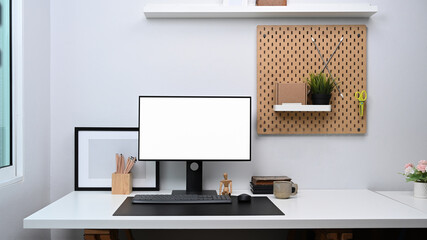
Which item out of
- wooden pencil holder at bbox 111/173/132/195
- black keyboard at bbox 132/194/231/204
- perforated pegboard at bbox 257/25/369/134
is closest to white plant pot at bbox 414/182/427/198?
perforated pegboard at bbox 257/25/369/134

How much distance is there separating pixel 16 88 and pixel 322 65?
65.0 inches

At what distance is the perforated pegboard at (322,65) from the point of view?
7.53 feet

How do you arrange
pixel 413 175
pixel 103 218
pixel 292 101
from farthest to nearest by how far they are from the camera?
1. pixel 292 101
2. pixel 413 175
3. pixel 103 218

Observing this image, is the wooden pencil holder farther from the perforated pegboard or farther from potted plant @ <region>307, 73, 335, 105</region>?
potted plant @ <region>307, 73, 335, 105</region>

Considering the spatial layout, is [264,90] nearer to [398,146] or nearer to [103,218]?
[398,146]

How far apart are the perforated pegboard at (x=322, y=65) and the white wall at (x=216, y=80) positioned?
0.19 feet

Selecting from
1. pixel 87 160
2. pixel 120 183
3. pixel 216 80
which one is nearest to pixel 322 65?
pixel 216 80

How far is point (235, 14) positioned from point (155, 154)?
90 centimetres

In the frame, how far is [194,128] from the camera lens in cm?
207

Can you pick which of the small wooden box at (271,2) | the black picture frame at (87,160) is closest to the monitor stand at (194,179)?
the black picture frame at (87,160)

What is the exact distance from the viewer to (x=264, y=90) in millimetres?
2291

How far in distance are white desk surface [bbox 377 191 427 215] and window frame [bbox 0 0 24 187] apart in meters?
1.88

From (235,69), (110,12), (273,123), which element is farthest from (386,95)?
(110,12)

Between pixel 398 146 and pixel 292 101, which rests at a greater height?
pixel 292 101
